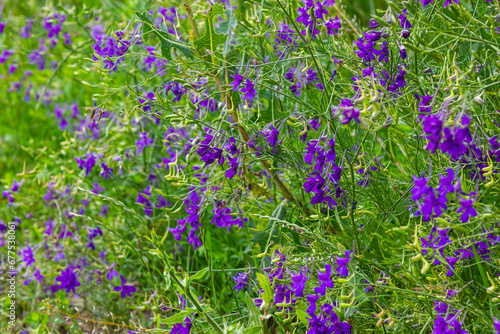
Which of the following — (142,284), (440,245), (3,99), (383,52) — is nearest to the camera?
(440,245)

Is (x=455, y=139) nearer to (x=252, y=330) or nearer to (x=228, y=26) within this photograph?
(x=252, y=330)

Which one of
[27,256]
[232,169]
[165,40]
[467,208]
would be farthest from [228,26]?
[27,256]

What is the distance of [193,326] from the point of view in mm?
1260

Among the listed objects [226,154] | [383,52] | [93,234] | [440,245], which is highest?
[383,52]

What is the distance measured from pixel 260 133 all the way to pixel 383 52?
348 millimetres

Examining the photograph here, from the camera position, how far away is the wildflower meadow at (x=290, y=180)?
1.02m

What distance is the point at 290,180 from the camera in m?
1.60

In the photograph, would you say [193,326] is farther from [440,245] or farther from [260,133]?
[440,245]

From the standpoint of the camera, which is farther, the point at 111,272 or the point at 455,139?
the point at 111,272

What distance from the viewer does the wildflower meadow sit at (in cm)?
102

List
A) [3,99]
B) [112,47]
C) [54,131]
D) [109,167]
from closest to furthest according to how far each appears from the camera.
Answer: [112,47] < [109,167] < [54,131] < [3,99]

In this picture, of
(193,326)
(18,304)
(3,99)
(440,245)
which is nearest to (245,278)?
(193,326)

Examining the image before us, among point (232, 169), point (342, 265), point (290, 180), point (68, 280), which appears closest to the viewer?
point (342, 265)

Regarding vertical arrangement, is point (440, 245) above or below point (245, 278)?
above
